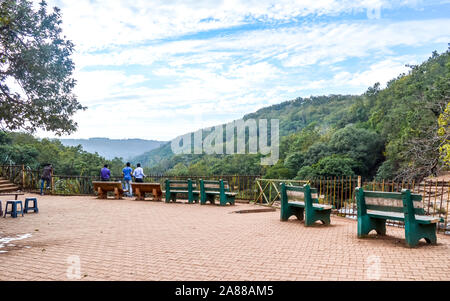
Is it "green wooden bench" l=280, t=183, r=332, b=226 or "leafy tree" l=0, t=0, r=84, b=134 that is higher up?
"leafy tree" l=0, t=0, r=84, b=134

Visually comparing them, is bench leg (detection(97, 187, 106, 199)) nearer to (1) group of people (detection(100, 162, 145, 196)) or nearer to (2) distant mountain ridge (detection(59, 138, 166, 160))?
(1) group of people (detection(100, 162, 145, 196))

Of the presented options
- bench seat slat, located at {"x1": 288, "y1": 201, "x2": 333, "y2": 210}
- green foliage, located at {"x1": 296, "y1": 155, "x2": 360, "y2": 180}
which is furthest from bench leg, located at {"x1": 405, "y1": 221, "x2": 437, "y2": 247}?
green foliage, located at {"x1": 296, "y1": 155, "x2": 360, "y2": 180}

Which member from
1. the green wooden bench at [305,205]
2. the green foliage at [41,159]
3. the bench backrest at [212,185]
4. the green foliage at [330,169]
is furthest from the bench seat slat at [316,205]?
the green foliage at [330,169]

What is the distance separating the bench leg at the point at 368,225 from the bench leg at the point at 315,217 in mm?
1719

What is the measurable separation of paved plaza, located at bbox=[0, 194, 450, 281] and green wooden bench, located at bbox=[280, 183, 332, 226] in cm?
30

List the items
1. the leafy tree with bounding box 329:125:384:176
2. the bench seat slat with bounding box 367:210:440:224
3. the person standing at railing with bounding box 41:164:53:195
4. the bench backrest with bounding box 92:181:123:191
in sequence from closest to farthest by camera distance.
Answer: the bench seat slat with bounding box 367:210:440:224
the bench backrest with bounding box 92:181:123:191
the person standing at railing with bounding box 41:164:53:195
the leafy tree with bounding box 329:125:384:176

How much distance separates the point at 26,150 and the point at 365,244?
120 ft

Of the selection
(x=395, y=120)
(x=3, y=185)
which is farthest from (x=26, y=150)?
(x=395, y=120)

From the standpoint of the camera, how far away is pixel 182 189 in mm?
15461

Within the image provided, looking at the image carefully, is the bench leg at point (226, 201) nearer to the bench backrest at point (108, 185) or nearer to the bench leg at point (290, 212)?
the bench leg at point (290, 212)

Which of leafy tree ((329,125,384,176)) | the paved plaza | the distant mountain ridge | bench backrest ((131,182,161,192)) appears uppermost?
the distant mountain ridge

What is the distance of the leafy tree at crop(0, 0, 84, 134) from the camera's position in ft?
38.6
